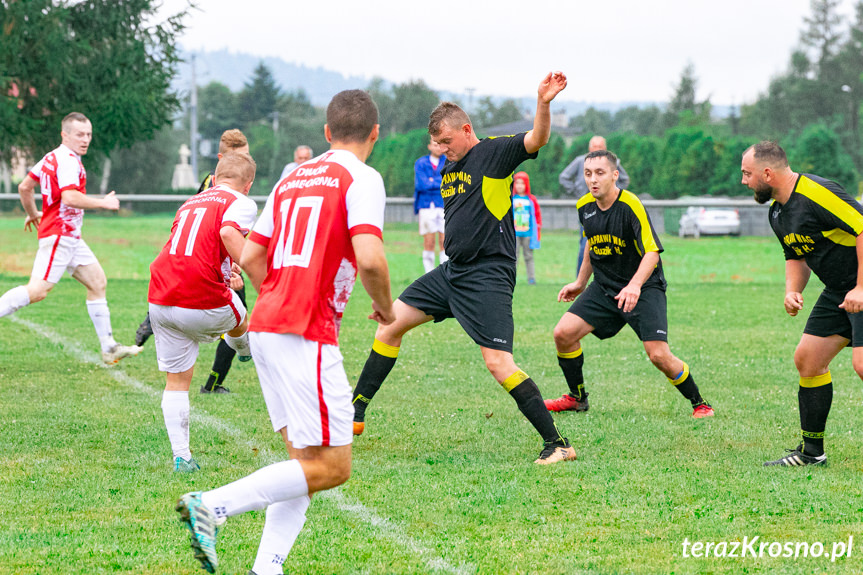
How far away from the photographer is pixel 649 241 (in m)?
6.82

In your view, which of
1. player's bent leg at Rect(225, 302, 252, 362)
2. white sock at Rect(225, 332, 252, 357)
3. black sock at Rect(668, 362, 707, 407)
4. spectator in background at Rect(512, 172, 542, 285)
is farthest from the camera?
spectator in background at Rect(512, 172, 542, 285)

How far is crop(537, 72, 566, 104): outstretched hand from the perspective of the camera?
525 cm

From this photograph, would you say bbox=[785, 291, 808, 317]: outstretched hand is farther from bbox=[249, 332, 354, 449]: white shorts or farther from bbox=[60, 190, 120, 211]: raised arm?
bbox=[60, 190, 120, 211]: raised arm

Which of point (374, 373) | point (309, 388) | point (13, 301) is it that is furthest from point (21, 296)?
point (309, 388)

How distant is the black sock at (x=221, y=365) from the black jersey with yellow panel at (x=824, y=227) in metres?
4.51

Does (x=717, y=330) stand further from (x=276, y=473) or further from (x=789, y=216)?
(x=276, y=473)

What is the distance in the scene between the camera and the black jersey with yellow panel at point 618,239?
22.6 ft

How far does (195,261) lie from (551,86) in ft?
7.62

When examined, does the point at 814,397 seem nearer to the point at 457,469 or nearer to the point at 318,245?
the point at 457,469

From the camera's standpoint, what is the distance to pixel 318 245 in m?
3.59

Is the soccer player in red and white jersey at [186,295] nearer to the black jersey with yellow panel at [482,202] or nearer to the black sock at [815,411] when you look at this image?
the black jersey with yellow panel at [482,202]

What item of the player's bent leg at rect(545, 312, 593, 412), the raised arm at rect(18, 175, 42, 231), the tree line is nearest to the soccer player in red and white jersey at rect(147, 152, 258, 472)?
the player's bent leg at rect(545, 312, 593, 412)

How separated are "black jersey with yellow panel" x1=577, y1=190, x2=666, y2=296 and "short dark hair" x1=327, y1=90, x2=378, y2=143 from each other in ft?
11.4

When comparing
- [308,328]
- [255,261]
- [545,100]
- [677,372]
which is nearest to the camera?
[308,328]
